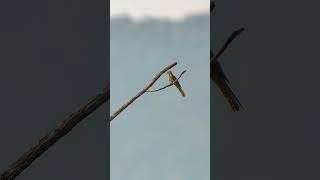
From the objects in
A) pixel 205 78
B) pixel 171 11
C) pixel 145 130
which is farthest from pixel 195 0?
pixel 145 130

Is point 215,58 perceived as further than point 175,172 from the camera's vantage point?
Yes

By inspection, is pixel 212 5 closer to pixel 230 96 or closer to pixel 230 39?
pixel 230 39

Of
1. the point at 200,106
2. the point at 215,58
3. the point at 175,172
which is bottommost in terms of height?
the point at 175,172

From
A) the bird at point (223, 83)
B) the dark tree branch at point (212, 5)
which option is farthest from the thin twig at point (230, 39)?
the dark tree branch at point (212, 5)
